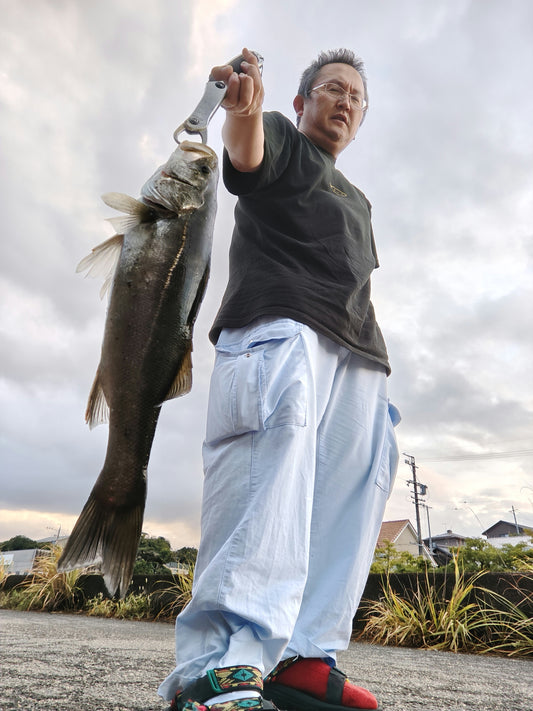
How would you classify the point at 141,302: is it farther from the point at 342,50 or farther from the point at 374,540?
the point at 342,50

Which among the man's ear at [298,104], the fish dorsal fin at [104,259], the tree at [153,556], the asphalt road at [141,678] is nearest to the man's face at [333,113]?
the man's ear at [298,104]

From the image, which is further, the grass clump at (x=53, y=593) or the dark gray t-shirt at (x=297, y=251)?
the grass clump at (x=53, y=593)

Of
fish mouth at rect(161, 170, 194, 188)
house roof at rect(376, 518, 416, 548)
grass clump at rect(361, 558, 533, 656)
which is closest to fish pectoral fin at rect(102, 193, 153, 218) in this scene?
fish mouth at rect(161, 170, 194, 188)

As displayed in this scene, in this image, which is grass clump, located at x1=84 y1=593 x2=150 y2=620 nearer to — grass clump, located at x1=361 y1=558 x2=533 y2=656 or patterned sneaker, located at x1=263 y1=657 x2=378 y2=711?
grass clump, located at x1=361 y1=558 x2=533 y2=656

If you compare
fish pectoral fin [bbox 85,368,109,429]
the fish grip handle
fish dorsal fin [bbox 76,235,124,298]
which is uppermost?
the fish grip handle

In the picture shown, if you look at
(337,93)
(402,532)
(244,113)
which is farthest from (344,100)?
(402,532)

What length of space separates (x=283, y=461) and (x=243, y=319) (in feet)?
1.68

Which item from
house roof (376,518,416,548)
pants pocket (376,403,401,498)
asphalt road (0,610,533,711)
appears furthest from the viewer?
house roof (376,518,416,548)

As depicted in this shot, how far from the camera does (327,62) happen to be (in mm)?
2471

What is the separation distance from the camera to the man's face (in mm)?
2312

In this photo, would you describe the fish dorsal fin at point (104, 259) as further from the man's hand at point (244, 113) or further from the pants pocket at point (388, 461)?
the pants pocket at point (388, 461)

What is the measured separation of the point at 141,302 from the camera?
1.39m

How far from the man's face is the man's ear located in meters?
0.14

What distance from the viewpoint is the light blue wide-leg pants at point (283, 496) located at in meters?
1.36
